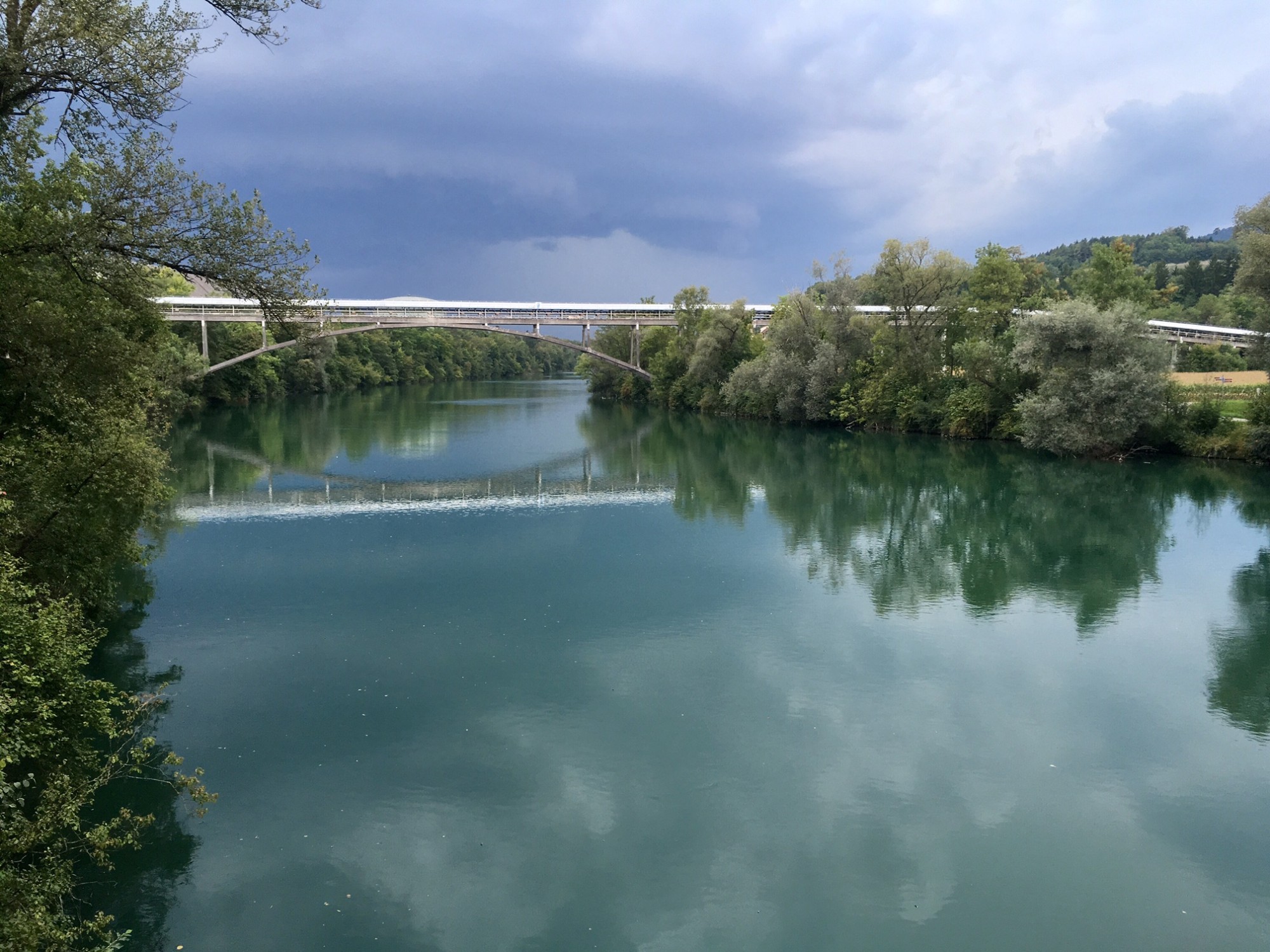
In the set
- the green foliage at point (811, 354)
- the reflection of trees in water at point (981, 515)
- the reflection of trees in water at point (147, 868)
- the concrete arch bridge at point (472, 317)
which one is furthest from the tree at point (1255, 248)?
the concrete arch bridge at point (472, 317)

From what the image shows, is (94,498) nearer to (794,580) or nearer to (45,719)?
(45,719)

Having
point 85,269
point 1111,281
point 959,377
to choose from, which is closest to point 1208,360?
point 1111,281

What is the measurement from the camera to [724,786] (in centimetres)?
891

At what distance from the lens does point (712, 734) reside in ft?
33.1

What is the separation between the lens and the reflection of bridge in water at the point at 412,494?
78.1 feet

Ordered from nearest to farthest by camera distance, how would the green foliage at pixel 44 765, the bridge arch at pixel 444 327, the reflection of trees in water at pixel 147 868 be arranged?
the green foliage at pixel 44 765 < the reflection of trees in water at pixel 147 868 < the bridge arch at pixel 444 327

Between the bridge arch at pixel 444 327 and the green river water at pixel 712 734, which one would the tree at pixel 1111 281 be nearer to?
the green river water at pixel 712 734

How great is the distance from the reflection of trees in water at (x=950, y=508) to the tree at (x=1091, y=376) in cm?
132

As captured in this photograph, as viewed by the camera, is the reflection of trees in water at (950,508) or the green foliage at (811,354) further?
the green foliage at (811,354)

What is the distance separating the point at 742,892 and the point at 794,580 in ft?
A: 31.8

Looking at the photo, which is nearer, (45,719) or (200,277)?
(45,719)

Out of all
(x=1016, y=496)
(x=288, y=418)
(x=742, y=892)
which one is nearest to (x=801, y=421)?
(x=1016, y=496)

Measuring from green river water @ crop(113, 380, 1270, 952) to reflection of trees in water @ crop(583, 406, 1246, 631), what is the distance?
0.70 feet

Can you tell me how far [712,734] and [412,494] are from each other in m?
18.3
